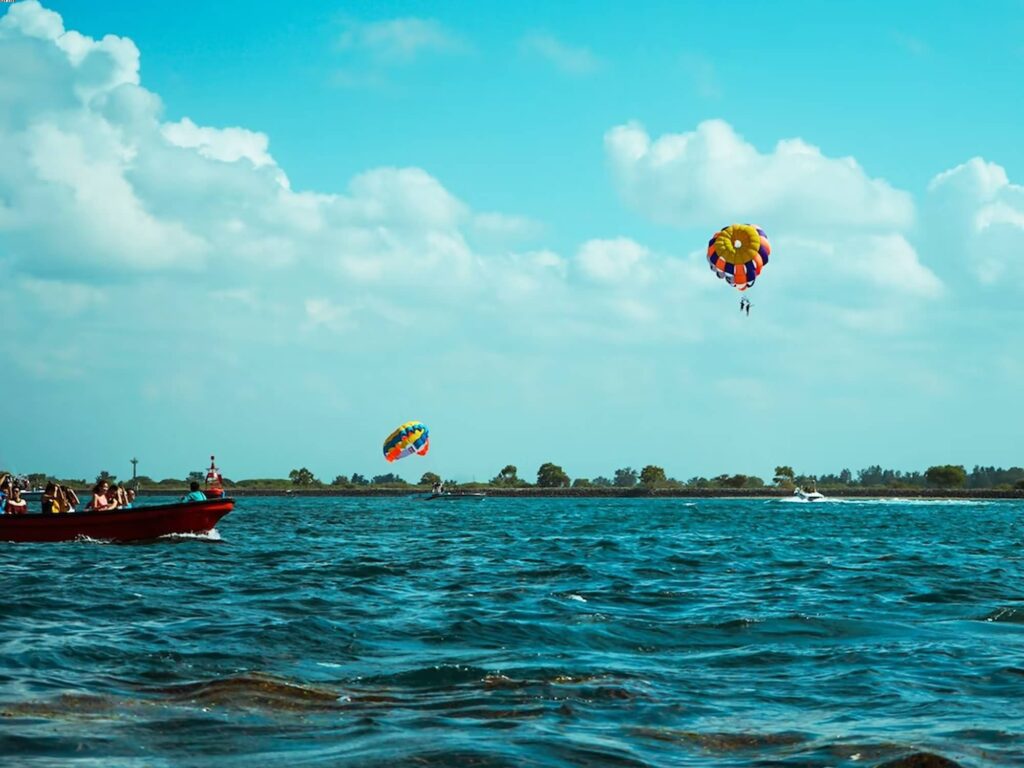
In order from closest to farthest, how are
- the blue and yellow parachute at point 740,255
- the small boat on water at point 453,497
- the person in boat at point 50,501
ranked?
the person in boat at point 50,501
the blue and yellow parachute at point 740,255
the small boat on water at point 453,497

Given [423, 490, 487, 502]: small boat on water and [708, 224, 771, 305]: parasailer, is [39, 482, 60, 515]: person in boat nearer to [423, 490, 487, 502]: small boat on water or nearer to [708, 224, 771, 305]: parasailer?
[708, 224, 771, 305]: parasailer

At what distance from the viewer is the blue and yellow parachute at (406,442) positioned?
10431 cm

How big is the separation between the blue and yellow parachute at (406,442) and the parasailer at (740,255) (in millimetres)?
63942

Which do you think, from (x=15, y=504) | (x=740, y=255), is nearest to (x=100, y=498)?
(x=15, y=504)

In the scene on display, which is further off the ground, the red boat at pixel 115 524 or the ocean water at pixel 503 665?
the red boat at pixel 115 524

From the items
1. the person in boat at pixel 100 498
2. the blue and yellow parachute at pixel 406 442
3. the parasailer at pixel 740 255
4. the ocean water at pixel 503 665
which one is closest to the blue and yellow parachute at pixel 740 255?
the parasailer at pixel 740 255

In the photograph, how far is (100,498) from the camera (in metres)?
36.0

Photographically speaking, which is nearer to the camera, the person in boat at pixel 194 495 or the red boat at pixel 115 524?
the red boat at pixel 115 524

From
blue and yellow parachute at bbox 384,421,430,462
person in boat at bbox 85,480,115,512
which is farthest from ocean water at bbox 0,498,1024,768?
blue and yellow parachute at bbox 384,421,430,462

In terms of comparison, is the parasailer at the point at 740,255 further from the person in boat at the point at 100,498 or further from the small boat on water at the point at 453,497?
the small boat on water at the point at 453,497

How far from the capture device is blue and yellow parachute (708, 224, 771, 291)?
43688mm

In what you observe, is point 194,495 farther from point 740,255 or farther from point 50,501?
point 740,255

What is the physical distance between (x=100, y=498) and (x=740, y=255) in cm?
2664

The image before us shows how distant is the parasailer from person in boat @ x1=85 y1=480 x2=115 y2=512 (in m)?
25.7
